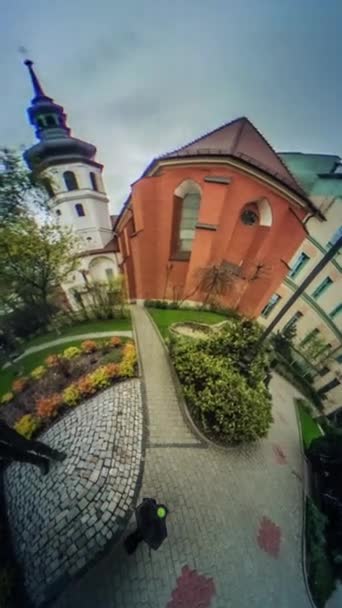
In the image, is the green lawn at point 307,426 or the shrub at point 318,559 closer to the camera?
the shrub at point 318,559

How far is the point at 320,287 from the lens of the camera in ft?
45.8

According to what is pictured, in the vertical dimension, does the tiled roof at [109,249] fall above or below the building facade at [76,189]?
below

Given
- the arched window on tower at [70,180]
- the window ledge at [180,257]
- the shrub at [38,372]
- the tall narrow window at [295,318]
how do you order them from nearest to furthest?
the shrub at [38,372], the window ledge at [180,257], the tall narrow window at [295,318], the arched window on tower at [70,180]

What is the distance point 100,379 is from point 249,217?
11.9 m

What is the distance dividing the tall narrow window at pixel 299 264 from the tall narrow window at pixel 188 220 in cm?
715

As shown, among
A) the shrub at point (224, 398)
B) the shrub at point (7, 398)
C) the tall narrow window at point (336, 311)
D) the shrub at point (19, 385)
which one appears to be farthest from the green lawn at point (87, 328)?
the tall narrow window at point (336, 311)

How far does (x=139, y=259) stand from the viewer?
12305 mm

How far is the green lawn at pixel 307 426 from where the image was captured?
921 centimetres

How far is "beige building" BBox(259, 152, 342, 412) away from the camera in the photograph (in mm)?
11773

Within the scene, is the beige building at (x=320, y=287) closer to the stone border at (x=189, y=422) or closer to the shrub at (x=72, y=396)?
the stone border at (x=189, y=422)

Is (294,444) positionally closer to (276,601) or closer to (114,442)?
(276,601)

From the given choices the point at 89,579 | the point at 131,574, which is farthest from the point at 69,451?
the point at 131,574

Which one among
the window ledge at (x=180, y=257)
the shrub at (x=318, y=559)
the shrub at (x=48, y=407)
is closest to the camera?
the shrub at (x=318, y=559)

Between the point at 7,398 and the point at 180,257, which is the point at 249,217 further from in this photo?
the point at 7,398
